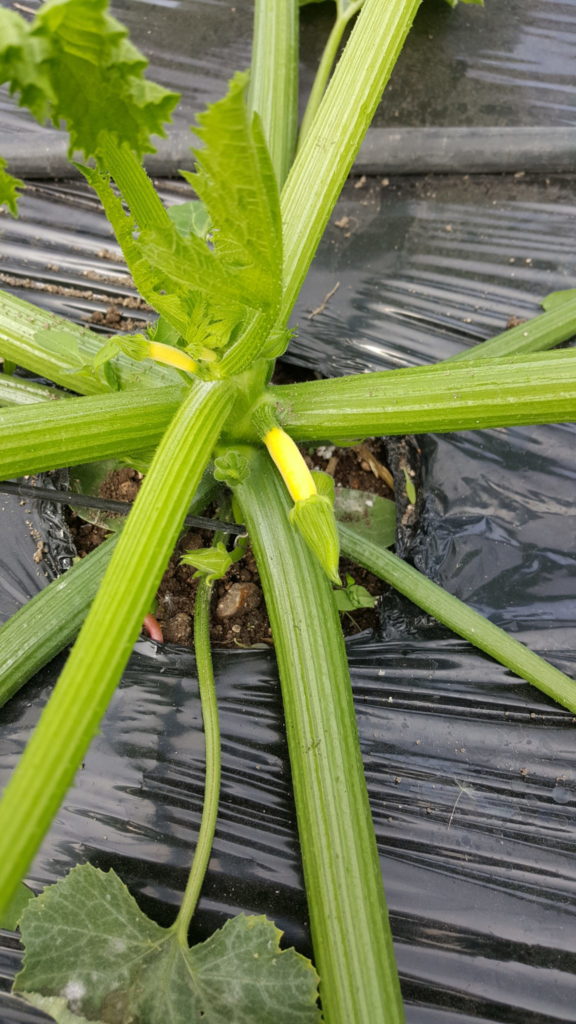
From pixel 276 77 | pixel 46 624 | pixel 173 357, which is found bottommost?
pixel 46 624

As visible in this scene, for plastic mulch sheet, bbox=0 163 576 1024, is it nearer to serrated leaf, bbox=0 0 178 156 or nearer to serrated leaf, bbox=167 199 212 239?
serrated leaf, bbox=167 199 212 239

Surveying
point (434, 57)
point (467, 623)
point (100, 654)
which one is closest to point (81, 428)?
point (100, 654)

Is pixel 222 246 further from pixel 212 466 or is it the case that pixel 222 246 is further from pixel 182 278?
pixel 212 466

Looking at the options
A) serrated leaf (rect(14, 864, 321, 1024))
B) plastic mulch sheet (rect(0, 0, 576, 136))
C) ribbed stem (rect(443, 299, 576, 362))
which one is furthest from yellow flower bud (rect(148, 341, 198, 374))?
plastic mulch sheet (rect(0, 0, 576, 136))

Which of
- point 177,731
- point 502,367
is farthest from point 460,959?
point 502,367

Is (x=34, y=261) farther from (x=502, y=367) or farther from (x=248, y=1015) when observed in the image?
(x=248, y=1015)

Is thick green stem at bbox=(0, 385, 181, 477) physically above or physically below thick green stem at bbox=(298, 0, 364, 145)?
below
